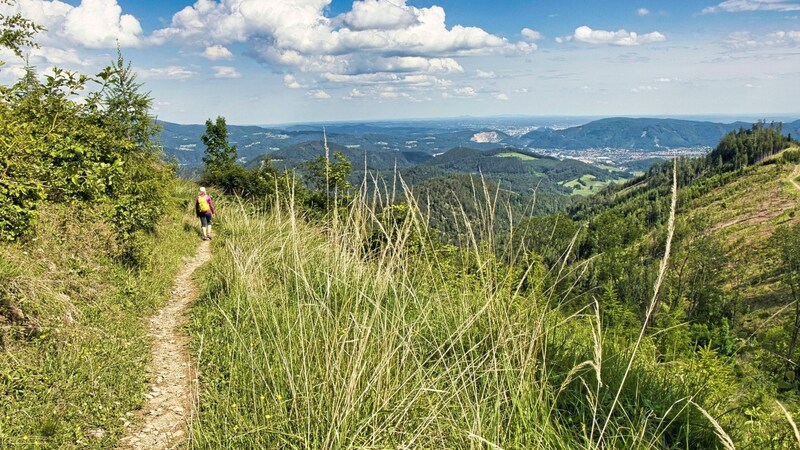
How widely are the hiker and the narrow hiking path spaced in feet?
18.5

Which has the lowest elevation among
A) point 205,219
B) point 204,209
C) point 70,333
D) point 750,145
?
point 70,333

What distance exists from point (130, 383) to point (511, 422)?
4720 mm

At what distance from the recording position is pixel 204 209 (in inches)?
557

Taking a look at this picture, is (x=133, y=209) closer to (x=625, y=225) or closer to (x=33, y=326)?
(x=33, y=326)

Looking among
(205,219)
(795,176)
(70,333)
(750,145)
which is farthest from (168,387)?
(750,145)

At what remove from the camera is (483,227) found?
3646mm

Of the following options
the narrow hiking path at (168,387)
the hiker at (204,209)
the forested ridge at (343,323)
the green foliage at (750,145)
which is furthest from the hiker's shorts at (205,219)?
the green foliage at (750,145)

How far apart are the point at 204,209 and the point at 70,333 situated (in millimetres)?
8827

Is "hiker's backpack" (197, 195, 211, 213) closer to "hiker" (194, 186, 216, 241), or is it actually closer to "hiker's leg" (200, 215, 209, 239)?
"hiker" (194, 186, 216, 241)

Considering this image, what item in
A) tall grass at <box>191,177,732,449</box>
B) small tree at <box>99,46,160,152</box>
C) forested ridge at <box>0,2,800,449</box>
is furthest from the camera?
small tree at <box>99,46,160,152</box>

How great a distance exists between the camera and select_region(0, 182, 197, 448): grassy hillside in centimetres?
441

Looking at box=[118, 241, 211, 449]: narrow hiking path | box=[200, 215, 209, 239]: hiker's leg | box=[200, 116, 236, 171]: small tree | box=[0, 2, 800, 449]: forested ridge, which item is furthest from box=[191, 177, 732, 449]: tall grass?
box=[200, 116, 236, 171]: small tree

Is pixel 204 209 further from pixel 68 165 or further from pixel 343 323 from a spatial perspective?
pixel 343 323

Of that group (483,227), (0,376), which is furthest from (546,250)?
(0,376)
